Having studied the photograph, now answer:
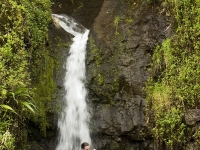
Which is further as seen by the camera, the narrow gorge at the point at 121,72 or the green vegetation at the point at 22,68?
the narrow gorge at the point at 121,72

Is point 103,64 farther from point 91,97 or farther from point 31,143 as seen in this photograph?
point 31,143

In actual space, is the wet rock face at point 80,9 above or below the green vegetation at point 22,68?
above

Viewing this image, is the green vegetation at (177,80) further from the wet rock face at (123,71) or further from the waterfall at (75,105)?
the waterfall at (75,105)

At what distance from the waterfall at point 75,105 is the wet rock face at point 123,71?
0.28 m

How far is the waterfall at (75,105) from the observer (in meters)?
8.70

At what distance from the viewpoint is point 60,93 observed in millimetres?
9297

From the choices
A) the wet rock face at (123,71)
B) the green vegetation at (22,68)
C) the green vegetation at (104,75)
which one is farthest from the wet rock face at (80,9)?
the green vegetation at (22,68)

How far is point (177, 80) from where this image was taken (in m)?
8.11

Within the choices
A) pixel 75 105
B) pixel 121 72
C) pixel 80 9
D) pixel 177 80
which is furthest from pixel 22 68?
pixel 80 9

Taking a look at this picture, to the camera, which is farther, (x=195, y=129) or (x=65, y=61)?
(x=65, y=61)

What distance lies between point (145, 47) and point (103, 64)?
1466 mm

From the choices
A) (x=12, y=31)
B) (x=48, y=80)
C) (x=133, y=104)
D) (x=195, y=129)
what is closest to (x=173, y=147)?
(x=195, y=129)

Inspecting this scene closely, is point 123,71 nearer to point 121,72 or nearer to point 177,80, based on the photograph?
point 121,72

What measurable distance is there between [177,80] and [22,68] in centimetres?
410
